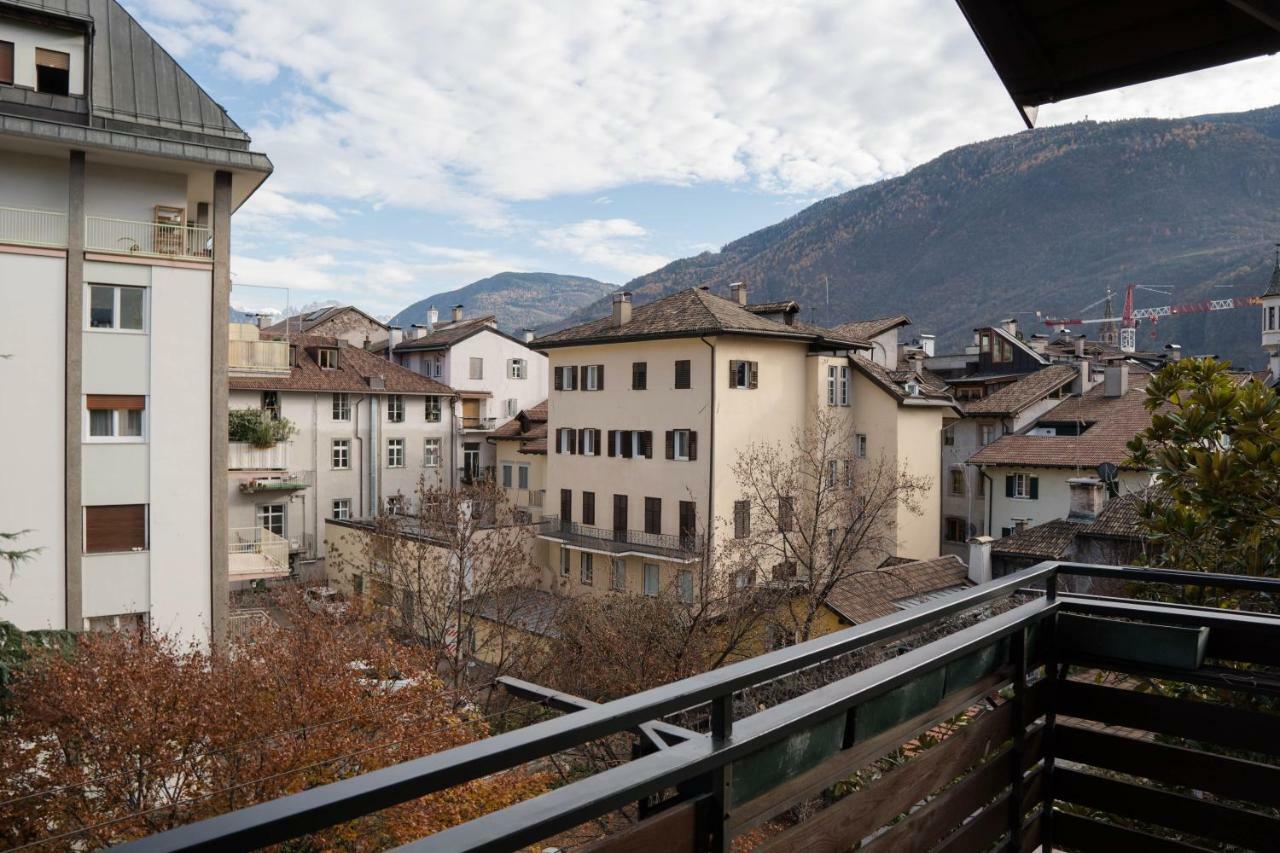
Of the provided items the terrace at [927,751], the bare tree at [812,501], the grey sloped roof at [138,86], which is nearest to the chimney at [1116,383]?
the bare tree at [812,501]

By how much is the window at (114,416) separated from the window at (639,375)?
14143 mm

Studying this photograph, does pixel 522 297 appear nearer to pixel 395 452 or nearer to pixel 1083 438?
pixel 395 452

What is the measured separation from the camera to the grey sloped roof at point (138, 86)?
1417cm

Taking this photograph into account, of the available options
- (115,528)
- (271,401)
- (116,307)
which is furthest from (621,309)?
(115,528)

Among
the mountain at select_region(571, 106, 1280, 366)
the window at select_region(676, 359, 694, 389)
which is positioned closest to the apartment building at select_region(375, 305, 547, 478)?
the window at select_region(676, 359, 694, 389)

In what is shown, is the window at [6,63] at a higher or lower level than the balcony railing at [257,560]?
higher

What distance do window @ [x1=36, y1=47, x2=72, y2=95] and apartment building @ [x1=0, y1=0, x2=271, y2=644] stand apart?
2cm

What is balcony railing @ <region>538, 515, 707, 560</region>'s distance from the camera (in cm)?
2339

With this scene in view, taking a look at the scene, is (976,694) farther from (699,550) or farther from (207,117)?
(699,550)

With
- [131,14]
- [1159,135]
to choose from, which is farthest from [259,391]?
[1159,135]

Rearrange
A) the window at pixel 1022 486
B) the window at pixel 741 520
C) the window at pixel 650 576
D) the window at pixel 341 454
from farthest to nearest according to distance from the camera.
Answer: the window at pixel 341 454 < the window at pixel 1022 486 < the window at pixel 650 576 < the window at pixel 741 520

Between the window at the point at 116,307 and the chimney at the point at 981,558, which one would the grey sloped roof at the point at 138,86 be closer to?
the window at the point at 116,307

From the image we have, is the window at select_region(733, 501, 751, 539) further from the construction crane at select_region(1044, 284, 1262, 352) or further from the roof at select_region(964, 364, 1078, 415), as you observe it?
the construction crane at select_region(1044, 284, 1262, 352)

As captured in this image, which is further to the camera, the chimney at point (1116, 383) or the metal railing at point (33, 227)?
the chimney at point (1116, 383)
